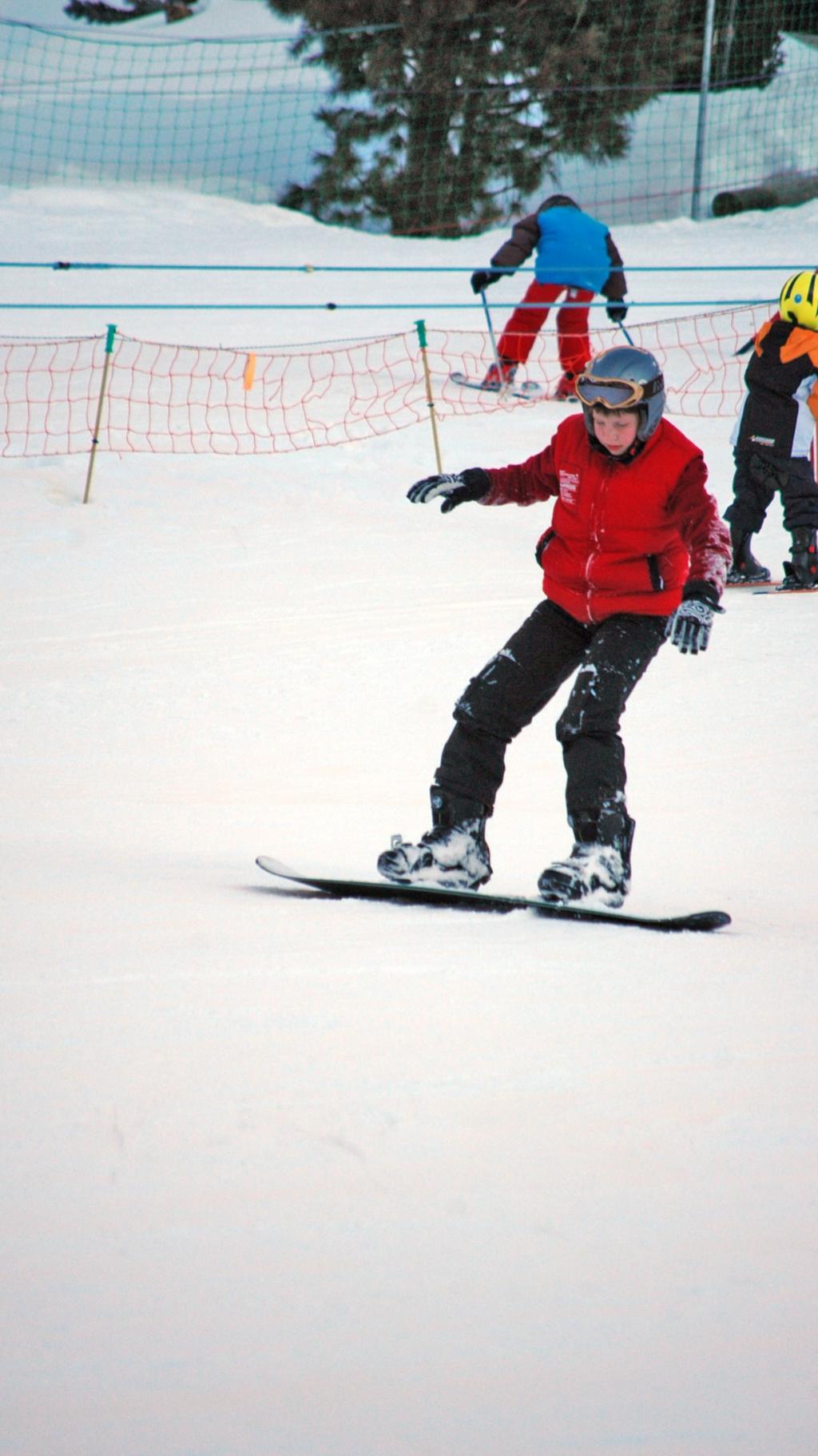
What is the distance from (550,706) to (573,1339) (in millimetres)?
4757

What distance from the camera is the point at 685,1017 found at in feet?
7.74

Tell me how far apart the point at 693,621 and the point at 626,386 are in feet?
1.96

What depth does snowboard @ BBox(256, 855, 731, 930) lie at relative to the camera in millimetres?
3023

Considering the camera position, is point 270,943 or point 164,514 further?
point 164,514

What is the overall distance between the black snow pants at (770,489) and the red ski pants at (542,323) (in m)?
4.09

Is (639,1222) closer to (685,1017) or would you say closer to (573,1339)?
(573,1339)

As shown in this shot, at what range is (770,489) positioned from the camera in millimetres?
7086

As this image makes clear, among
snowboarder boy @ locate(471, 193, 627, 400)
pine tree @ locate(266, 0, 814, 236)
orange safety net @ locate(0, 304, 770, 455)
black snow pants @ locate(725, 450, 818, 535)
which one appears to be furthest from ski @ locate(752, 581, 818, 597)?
pine tree @ locate(266, 0, 814, 236)

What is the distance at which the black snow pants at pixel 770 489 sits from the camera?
274 inches

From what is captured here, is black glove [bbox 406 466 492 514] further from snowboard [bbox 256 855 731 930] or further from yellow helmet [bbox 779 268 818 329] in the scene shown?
yellow helmet [bbox 779 268 818 329]

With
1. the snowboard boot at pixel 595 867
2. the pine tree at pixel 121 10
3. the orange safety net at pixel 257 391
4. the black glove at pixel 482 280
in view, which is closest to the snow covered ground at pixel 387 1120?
the snowboard boot at pixel 595 867

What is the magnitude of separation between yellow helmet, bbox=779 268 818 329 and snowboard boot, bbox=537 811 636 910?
4.23 meters

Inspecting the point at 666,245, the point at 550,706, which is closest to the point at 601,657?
the point at 550,706

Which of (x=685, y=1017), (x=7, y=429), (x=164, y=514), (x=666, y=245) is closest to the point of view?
(x=685, y=1017)
